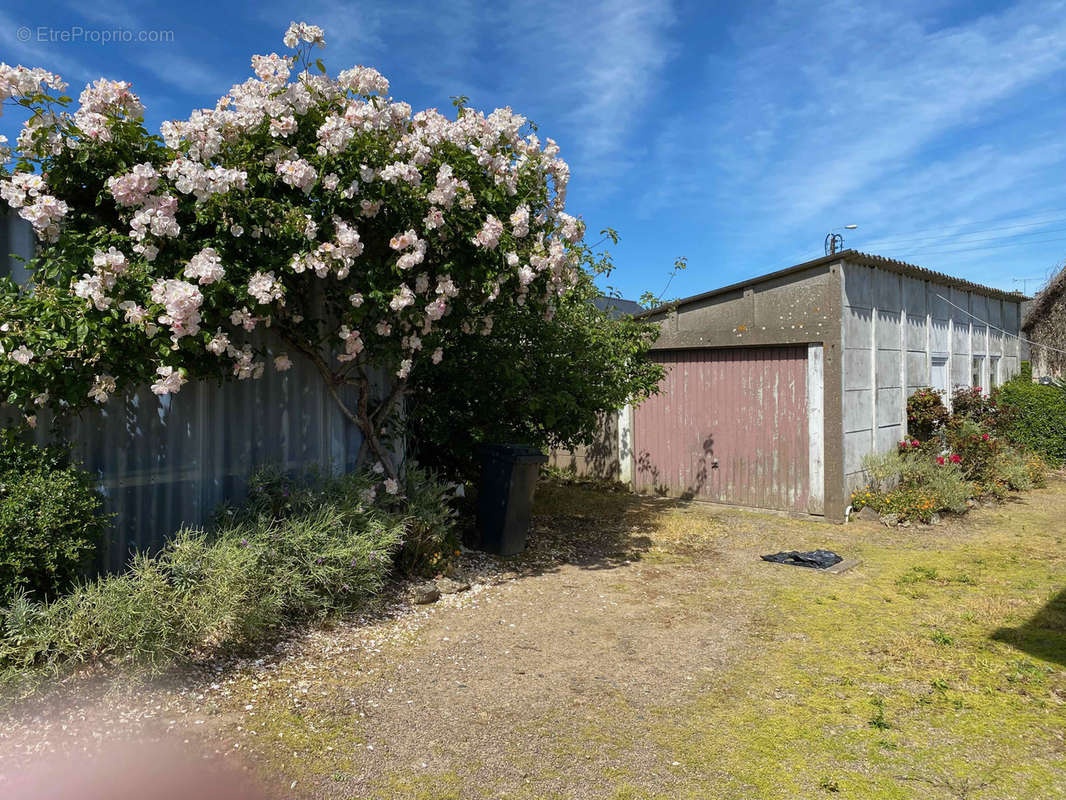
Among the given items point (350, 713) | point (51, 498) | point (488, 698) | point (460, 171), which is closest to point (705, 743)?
point (488, 698)

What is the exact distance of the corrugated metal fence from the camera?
15.2ft

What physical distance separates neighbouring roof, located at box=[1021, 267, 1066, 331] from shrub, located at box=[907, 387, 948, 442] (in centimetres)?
717

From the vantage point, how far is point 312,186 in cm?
488

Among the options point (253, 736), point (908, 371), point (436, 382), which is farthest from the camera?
point (908, 371)

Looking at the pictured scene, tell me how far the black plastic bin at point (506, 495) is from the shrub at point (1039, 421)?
996 cm

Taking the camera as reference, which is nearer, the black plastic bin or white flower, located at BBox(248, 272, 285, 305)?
white flower, located at BBox(248, 272, 285, 305)

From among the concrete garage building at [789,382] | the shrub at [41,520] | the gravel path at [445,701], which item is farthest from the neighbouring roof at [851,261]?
the shrub at [41,520]

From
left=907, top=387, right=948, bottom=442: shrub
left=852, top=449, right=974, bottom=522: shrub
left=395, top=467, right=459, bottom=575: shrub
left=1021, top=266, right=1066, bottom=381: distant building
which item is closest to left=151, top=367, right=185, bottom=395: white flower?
left=395, top=467, right=459, bottom=575: shrub

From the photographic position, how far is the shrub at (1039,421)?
12.4m

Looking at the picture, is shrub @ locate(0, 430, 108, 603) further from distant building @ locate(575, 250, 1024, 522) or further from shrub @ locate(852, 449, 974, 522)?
shrub @ locate(852, 449, 974, 522)

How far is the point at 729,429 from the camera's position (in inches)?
381

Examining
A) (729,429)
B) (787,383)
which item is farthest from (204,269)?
(729,429)

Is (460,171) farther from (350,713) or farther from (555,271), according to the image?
(350,713)

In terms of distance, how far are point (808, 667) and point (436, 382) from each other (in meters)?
4.54
